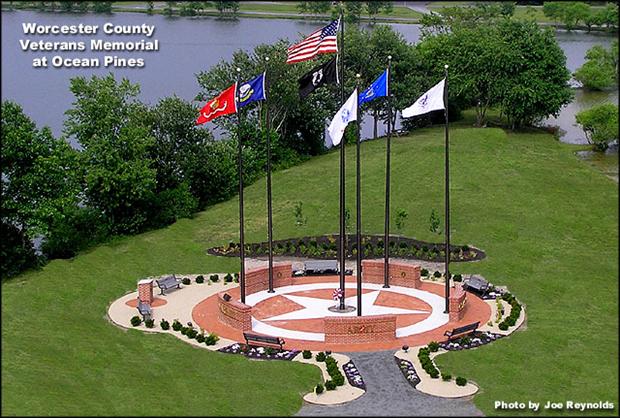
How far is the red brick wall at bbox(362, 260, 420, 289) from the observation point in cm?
4231

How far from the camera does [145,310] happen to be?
1496 inches

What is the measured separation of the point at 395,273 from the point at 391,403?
13.7 meters

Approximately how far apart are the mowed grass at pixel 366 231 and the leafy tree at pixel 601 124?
7651mm

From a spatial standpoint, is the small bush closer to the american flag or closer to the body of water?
the american flag

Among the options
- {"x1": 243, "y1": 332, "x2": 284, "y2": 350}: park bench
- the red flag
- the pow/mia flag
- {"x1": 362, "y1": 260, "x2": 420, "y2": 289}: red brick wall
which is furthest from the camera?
{"x1": 362, "y1": 260, "x2": 420, "y2": 289}: red brick wall

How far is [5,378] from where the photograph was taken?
1133 inches

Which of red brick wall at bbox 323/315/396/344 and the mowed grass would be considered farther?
red brick wall at bbox 323/315/396/344

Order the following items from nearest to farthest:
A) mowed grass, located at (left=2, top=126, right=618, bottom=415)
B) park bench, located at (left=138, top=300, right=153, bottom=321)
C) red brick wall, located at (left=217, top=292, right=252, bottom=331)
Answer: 1. mowed grass, located at (left=2, top=126, right=618, bottom=415)
2. red brick wall, located at (left=217, top=292, right=252, bottom=331)
3. park bench, located at (left=138, top=300, right=153, bottom=321)

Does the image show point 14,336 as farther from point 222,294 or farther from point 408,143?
point 408,143

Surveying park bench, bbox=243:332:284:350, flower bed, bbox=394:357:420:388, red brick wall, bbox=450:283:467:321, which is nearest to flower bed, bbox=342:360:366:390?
flower bed, bbox=394:357:420:388

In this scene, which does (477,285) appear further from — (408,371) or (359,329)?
(408,371)

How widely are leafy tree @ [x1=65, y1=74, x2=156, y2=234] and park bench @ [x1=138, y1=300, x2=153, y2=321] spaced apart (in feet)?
50.7

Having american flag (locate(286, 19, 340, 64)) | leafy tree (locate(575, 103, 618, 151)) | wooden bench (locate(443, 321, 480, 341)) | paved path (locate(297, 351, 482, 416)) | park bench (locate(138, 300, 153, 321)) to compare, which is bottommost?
paved path (locate(297, 351, 482, 416))

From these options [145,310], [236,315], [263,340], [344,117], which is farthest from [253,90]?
[145,310]
